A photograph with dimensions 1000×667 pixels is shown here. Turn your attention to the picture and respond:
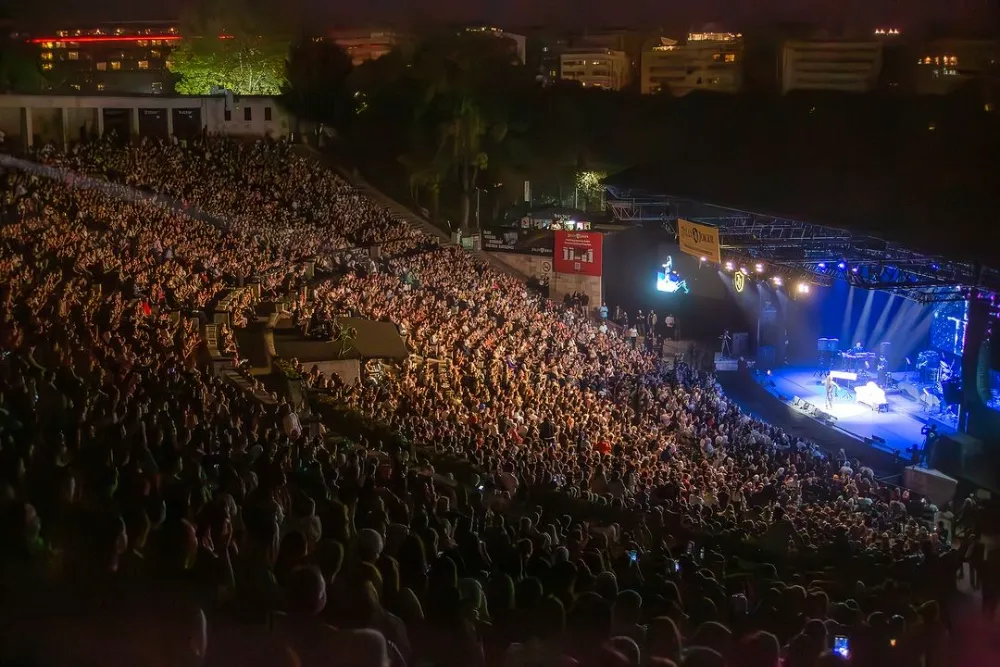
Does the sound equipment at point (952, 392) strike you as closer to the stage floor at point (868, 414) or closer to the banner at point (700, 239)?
the stage floor at point (868, 414)

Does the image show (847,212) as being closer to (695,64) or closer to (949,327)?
(949,327)

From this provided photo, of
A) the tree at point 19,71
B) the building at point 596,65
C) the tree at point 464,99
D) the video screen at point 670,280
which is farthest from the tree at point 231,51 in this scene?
the video screen at point 670,280

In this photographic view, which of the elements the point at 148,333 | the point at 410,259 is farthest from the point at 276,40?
the point at 148,333

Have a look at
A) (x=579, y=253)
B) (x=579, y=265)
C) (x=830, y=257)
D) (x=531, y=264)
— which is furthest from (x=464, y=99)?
(x=830, y=257)

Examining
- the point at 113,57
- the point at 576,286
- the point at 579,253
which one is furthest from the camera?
the point at 113,57

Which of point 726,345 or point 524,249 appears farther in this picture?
point 524,249

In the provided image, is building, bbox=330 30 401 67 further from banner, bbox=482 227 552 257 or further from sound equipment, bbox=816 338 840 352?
sound equipment, bbox=816 338 840 352

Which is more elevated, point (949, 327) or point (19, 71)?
point (19, 71)
